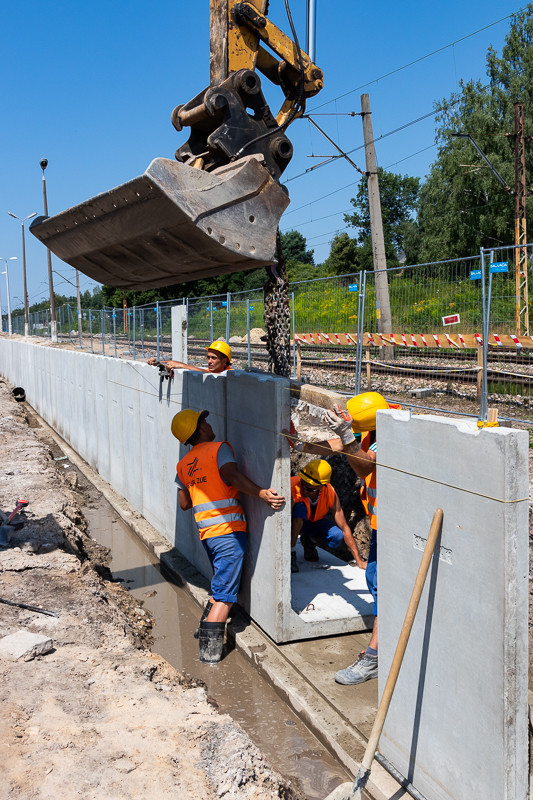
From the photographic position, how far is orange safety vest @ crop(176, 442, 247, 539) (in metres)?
5.25

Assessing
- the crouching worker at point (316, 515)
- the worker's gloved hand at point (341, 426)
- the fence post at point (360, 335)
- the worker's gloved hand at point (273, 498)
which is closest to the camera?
the worker's gloved hand at point (341, 426)

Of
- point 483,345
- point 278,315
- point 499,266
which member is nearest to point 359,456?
point 483,345

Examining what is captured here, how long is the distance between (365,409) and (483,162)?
3433 cm

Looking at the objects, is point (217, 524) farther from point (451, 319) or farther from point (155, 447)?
point (451, 319)

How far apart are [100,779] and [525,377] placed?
627 cm

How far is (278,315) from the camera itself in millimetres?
10039

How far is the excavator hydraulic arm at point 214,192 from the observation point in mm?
3801

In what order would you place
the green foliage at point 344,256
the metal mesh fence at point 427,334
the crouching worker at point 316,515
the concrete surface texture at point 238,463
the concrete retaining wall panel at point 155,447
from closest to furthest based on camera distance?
1. the concrete surface texture at point 238,463
2. the crouching worker at point 316,515
3. the metal mesh fence at point 427,334
4. the concrete retaining wall panel at point 155,447
5. the green foliage at point 344,256

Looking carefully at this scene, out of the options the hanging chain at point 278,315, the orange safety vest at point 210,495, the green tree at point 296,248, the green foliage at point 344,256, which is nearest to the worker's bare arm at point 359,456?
the orange safety vest at point 210,495

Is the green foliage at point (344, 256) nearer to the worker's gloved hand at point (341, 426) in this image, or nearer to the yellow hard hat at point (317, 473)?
the yellow hard hat at point (317, 473)

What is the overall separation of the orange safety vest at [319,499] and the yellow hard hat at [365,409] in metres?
2.10

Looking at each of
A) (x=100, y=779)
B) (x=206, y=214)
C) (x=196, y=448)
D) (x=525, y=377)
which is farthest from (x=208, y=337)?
(x=100, y=779)

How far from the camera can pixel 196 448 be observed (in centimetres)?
541

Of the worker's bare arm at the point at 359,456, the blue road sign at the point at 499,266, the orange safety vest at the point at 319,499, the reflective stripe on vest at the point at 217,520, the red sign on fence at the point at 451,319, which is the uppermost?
the blue road sign at the point at 499,266
